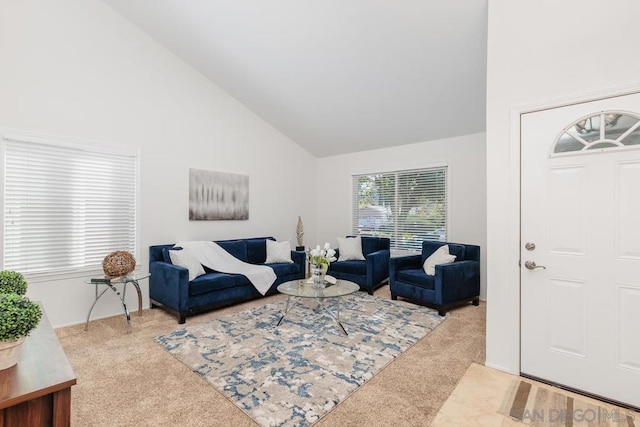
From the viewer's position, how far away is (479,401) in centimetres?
213

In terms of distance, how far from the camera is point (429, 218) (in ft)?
17.3

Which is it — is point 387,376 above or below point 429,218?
below

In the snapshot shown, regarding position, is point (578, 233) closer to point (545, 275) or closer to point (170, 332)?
point (545, 275)

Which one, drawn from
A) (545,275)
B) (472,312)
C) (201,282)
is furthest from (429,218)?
(201,282)

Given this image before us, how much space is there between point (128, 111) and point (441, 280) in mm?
4473

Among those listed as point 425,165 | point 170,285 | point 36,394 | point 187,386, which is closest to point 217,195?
point 170,285

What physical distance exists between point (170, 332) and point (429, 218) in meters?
→ 4.11

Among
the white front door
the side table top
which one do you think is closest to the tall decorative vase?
the white front door

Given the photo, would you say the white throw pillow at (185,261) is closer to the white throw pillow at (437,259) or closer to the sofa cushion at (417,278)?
the sofa cushion at (417,278)

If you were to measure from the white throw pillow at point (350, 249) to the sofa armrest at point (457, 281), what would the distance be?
1.71 meters

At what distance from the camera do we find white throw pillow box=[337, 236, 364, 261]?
538 centimetres

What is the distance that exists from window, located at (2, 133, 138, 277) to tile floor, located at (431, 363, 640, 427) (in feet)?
13.1

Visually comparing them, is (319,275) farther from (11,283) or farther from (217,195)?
(11,283)

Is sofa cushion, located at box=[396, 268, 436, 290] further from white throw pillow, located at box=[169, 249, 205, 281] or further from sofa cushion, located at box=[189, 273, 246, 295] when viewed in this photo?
white throw pillow, located at box=[169, 249, 205, 281]
